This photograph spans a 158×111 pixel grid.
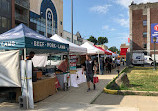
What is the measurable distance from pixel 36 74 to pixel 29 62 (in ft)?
2.92

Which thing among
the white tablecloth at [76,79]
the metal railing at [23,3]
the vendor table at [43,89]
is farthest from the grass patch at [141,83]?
the metal railing at [23,3]

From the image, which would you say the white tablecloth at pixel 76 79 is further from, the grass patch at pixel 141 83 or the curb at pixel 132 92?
the curb at pixel 132 92

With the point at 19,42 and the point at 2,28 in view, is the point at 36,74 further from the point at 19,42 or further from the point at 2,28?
the point at 2,28

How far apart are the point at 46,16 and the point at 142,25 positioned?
25762 mm

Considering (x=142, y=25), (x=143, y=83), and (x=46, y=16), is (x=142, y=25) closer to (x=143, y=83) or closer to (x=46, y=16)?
(x=46, y=16)

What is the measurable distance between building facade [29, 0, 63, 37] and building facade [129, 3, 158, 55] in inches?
794

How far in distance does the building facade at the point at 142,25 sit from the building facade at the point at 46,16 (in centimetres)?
2016

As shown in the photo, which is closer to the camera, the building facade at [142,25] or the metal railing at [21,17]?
the metal railing at [21,17]

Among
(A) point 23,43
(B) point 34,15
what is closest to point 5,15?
(B) point 34,15

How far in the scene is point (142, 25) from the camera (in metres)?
43.3

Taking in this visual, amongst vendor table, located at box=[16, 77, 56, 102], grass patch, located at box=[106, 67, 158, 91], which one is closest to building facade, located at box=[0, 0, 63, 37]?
vendor table, located at box=[16, 77, 56, 102]

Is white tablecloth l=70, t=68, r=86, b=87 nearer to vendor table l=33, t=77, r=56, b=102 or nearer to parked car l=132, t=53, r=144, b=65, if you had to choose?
vendor table l=33, t=77, r=56, b=102

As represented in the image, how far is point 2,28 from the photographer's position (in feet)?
81.5

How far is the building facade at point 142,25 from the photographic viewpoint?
4259cm
